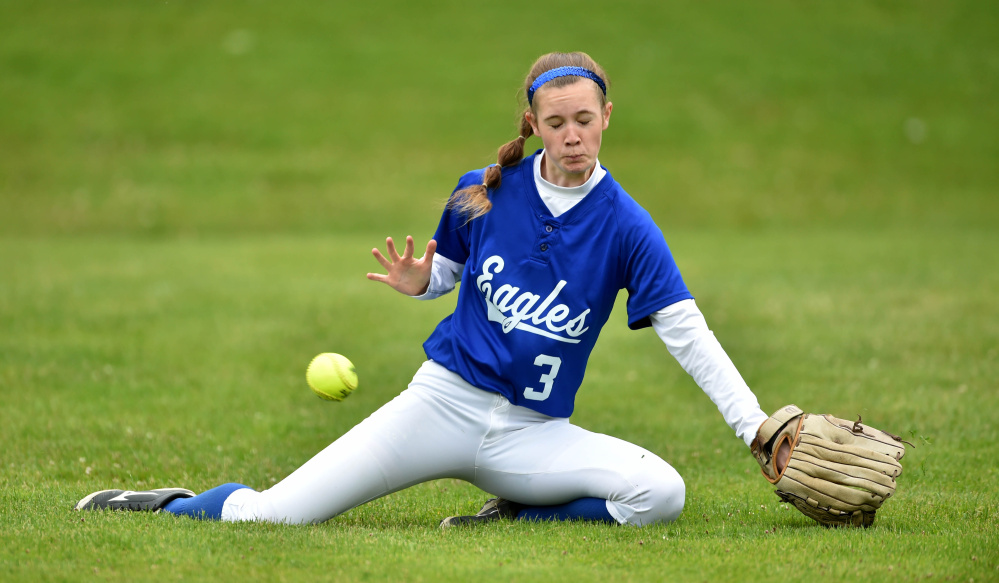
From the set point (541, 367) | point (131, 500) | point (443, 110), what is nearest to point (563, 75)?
point (541, 367)

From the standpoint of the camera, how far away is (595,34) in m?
31.6

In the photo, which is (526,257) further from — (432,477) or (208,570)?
(208,570)

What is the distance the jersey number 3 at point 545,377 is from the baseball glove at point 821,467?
0.95 m

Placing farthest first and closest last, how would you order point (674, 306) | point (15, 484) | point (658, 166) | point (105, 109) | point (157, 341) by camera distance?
point (105, 109), point (658, 166), point (157, 341), point (15, 484), point (674, 306)

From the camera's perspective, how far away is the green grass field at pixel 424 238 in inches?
173

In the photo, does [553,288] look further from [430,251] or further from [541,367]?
[430,251]

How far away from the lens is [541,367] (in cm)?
466

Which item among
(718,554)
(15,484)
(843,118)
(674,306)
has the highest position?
(843,118)

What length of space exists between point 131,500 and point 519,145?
2553mm

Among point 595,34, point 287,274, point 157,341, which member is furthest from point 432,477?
point 595,34

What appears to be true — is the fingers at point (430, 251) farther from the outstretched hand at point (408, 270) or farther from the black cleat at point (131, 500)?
the black cleat at point (131, 500)

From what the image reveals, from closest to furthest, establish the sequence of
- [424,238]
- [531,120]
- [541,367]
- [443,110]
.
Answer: [541,367] < [531,120] < [424,238] < [443,110]

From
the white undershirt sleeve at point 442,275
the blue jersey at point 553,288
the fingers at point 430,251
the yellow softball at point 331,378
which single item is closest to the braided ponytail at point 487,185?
the blue jersey at point 553,288

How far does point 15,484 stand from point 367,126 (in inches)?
866
